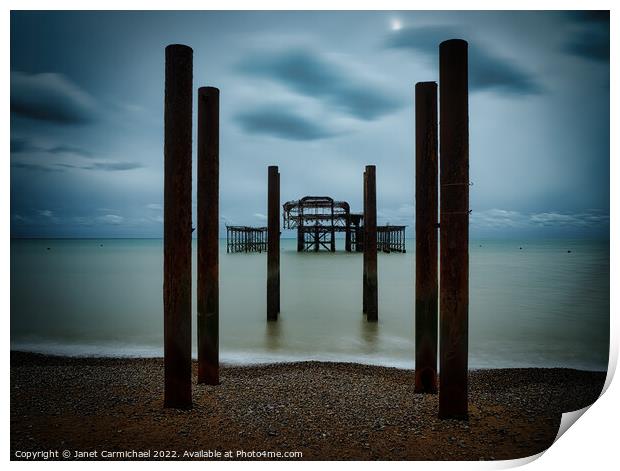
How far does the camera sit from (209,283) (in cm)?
381

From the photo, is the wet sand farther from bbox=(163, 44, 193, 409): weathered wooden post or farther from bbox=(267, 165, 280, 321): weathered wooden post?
bbox=(267, 165, 280, 321): weathered wooden post

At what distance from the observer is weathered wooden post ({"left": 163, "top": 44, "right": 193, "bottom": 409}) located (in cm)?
294

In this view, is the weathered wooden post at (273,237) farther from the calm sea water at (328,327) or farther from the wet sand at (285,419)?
the wet sand at (285,419)

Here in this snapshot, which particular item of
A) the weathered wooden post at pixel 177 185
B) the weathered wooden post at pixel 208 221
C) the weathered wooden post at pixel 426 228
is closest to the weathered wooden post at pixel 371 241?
the weathered wooden post at pixel 426 228

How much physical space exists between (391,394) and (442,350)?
0.91 m

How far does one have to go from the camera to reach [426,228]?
142 inches

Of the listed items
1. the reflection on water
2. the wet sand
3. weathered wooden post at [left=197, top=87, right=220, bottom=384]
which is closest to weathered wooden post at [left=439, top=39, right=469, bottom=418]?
the wet sand

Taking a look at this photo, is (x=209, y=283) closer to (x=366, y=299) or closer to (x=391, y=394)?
(x=391, y=394)

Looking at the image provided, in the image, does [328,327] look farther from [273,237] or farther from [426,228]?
[426,228]

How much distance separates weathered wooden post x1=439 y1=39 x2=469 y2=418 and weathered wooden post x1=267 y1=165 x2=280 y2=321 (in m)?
4.88

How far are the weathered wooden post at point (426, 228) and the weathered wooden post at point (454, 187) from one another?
551 mm

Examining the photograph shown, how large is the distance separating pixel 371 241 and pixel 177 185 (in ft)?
17.2

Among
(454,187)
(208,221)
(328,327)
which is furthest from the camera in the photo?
(328,327)

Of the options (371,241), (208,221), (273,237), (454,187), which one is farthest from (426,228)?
(273,237)
